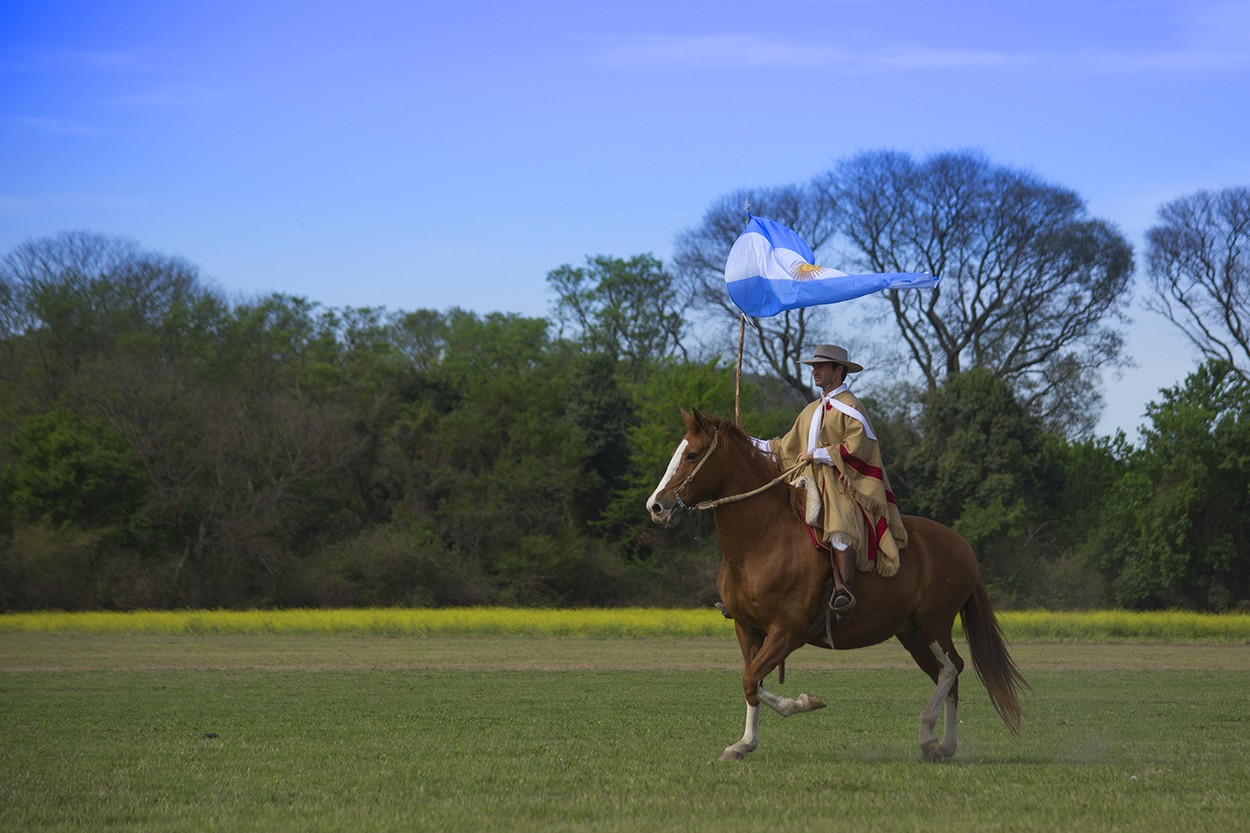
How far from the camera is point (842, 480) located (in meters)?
10.8

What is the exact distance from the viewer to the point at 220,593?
48.1m

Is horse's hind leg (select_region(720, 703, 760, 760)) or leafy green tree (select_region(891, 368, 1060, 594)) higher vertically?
leafy green tree (select_region(891, 368, 1060, 594))

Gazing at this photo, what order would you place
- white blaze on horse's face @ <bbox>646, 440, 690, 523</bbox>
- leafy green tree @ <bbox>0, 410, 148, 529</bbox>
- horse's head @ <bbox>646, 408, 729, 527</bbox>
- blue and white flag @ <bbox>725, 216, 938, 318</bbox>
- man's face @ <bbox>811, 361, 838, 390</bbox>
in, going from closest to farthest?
white blaze on horse's face @ <bbox>646, 440, 690, 523</bbox>
horse's head @ <bbox>646, 408, 729, 527</bbox>
man's face @ <bbox>811, 361, 838, 390</bbox>
blue and white flag @ <bbox>725, 216, 938, 318</bbox>
leafy green tree @ <bbox>0, 410, 148, 529</bbox>

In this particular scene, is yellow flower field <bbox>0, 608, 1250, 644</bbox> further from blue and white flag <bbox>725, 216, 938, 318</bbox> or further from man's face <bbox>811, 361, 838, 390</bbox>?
man's face <bbox>811, 361, 838, 390</bbox>

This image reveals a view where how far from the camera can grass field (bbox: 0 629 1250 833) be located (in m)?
8.16

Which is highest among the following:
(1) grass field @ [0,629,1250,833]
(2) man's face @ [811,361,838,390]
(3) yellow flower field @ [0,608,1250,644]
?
(2) man's face @ [811,361,838,390]

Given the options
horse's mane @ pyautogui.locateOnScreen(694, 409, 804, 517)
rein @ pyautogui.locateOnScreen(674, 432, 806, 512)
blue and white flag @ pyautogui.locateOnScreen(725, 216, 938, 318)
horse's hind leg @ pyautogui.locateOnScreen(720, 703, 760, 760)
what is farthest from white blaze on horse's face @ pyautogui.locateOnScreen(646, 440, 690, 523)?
blue and white flag @ pyautogui.locateOnScreen(725, 216, 938, 318)

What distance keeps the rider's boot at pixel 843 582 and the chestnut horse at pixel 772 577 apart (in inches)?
7.2

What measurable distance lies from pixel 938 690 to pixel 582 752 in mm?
3032

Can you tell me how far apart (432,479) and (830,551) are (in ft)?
147

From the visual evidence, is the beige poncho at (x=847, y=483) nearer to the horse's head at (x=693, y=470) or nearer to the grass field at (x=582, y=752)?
the horse's head at (x=693, y=470)

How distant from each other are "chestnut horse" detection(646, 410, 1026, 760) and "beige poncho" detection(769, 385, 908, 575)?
203 mm

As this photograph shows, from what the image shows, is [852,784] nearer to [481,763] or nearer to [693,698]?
[481,763]

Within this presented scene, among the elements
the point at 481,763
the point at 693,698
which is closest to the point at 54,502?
the point at 693,698
